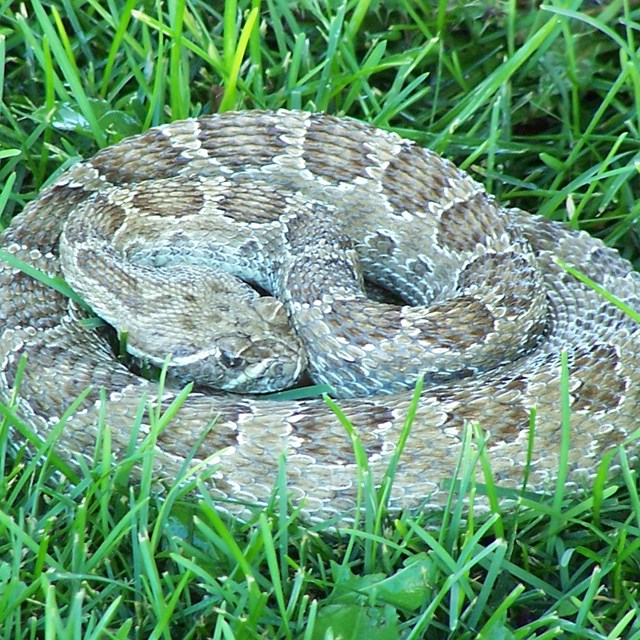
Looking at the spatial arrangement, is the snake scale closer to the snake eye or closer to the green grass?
the snake eye

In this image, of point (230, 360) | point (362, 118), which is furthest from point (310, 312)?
point (362, 118)

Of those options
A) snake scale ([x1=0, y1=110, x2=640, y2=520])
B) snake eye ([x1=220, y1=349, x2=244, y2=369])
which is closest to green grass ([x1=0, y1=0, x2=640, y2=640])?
snake scale ([x1=0, y1=110, x2=640, y2=520])

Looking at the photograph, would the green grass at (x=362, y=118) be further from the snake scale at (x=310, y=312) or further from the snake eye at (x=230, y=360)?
the snake eye at (x=230, y=360)

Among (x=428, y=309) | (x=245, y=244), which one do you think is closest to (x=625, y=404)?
(x=428, y=309)

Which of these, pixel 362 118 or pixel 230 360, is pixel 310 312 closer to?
pixel 230 360

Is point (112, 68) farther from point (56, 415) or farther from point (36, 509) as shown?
point (36, 509)
